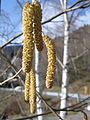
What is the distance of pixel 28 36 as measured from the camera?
82 centimetres

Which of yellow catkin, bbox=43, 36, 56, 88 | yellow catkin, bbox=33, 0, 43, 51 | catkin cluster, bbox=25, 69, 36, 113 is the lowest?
catkin cluster, bbox=25, 69, 36, 113

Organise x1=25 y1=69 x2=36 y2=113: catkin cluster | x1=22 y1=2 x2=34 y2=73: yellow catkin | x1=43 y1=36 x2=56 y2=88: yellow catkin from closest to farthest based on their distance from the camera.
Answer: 1. x1=22 y1=2 x2=34 y2=73: yellow catkin
2. x1=43 y1=36 x2=56 y2=88: yellow catkin
3. x1=25 y1=69 x2=36 y2=113: catkin cluster

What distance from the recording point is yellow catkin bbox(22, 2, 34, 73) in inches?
32.1

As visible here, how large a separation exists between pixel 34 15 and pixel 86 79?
74.9 ft

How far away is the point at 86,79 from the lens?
23484 mm

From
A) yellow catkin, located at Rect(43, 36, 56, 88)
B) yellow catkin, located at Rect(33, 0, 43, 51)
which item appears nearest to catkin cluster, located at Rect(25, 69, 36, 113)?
yellow catkin, located at Rect(43, 36, 56, 88)

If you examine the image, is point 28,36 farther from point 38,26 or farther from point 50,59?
point 50,59

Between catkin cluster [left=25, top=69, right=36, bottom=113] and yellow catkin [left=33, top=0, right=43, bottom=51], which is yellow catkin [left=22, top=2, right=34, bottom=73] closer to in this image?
yellow catkin [left=33, top=0, right=43, bottom=51]

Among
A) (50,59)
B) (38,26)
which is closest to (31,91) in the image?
(50,59)

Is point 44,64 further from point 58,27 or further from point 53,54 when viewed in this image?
point 53,54

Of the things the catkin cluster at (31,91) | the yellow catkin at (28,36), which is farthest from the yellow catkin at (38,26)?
the catkin cluster at (31,91)

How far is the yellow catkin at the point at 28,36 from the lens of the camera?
816mm

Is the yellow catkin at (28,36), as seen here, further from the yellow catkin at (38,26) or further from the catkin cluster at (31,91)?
the catkin cluster at (31,91)

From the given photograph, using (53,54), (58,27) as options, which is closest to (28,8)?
(53,54)
